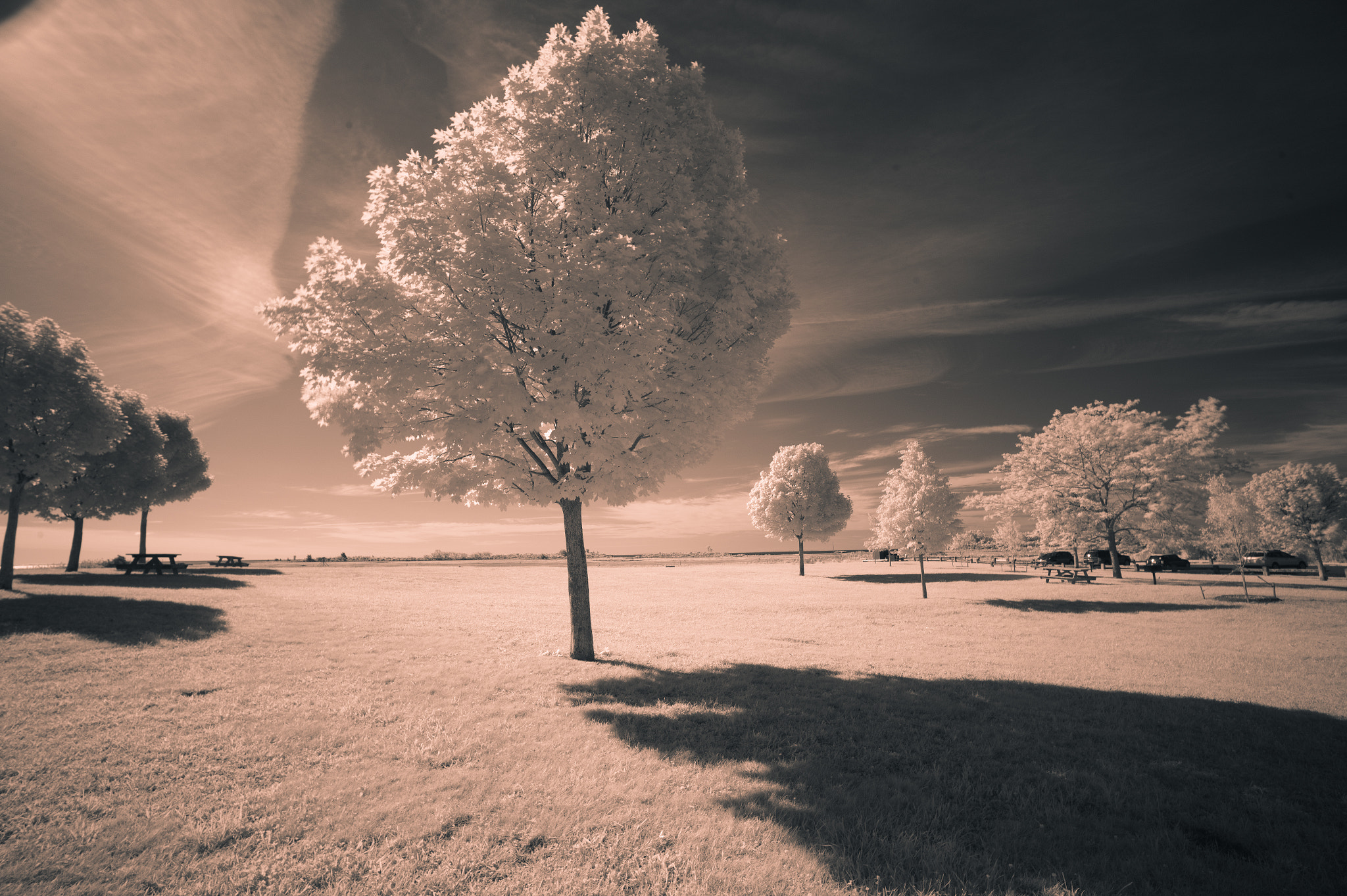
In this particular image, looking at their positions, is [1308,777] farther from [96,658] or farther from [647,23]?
[96,658]

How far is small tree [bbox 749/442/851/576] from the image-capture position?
47344 mm

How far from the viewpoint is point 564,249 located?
1041cm

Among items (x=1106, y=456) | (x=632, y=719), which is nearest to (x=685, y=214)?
(x=632, y=719)

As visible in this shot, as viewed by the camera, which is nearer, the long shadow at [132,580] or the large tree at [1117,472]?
the long shadow at [132,580]

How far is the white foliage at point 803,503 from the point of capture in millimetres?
47344

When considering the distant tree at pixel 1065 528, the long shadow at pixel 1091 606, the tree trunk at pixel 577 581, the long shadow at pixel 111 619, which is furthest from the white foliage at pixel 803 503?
the long shadow at pixel 111 619

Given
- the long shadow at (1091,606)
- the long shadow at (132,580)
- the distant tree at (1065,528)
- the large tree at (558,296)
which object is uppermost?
the large tree at (558,296)

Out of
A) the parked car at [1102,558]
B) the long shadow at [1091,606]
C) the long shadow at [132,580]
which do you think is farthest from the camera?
the parked car at [1102,558]

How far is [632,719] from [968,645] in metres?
13.7

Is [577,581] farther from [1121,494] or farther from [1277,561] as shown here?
[1277,561]

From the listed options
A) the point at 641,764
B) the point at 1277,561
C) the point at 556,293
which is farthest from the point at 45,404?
the point at 1277,561

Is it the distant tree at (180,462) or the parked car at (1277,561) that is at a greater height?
the distant tree at (180,462)

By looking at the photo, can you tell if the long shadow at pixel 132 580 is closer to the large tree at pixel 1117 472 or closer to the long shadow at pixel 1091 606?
the long shadow at pixel 1091 606

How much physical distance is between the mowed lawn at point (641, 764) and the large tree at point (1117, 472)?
1823cm
